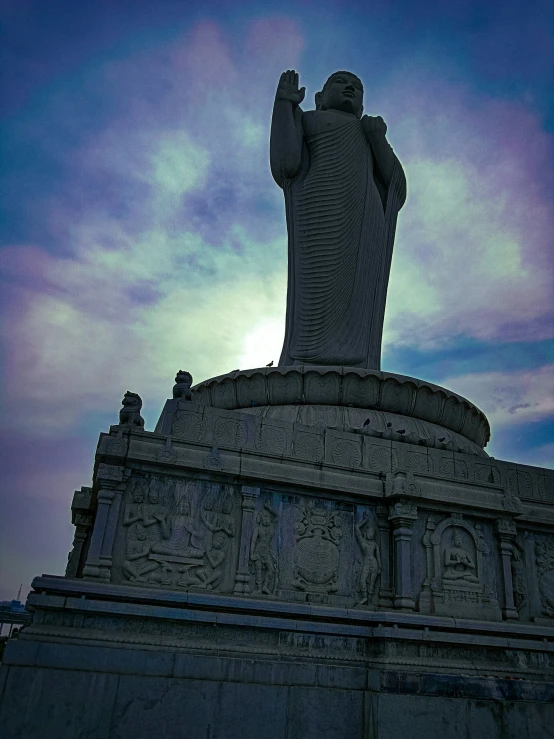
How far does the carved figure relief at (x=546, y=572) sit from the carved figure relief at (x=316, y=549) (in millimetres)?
3215

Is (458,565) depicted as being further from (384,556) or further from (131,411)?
(131,411)

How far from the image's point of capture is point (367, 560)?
8.61 meters

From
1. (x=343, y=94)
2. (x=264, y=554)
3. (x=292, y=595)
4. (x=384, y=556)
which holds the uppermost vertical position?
(x=343, y=94)

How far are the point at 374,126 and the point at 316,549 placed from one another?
1013 centimetres

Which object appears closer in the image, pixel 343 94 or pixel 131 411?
pixel 131 411

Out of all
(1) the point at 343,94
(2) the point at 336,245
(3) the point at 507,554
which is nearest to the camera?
(3) the point at 507,554

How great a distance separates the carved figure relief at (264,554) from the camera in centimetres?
810

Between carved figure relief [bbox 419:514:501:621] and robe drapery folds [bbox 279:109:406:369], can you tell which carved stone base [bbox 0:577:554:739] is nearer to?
carved figure relief [bbox 419:514:501:621]

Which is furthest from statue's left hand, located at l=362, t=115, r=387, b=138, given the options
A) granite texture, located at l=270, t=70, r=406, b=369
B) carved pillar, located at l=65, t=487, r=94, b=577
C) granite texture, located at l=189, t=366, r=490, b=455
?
carved pillar, located at l=65, t=487, r=94, b=577

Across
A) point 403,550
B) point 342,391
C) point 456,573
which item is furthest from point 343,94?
point 456,573

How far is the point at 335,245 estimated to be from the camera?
13672 mm

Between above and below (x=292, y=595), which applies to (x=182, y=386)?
above

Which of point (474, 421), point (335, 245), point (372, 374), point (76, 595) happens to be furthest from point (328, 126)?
point (76, 595)

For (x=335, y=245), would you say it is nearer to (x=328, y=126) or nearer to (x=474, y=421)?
(x=328, y=126)
